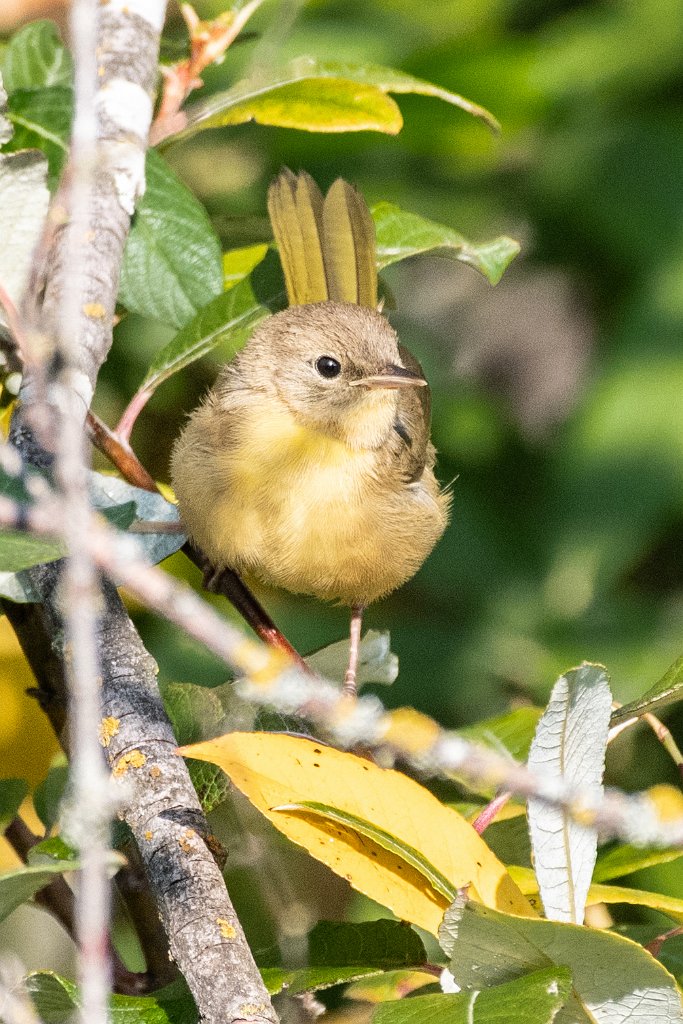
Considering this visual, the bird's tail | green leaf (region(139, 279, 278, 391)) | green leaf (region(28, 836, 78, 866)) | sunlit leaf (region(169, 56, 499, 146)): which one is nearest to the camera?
green leaf (region(28, 836, 78, 866))

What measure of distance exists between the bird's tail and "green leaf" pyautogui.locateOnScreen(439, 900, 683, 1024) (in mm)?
1476

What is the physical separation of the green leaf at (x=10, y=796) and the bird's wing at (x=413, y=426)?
1.18 meters

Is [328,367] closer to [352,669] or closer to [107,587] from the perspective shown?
[352,669]

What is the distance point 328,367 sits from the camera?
2.73 metres

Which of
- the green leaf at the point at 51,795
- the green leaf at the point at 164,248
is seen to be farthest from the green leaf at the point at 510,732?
the green leaf at the point at 164,248

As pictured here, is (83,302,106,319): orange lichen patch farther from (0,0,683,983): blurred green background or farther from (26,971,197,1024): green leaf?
(0,0,683,983): blurred green background

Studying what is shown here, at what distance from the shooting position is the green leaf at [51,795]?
188 cm

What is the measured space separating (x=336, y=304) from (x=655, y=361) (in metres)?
0.93

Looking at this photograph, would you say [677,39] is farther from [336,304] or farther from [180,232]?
[180,232]

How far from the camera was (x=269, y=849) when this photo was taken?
1.79m

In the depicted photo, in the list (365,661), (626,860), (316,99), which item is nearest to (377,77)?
(316,99)

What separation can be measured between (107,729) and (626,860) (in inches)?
30.5

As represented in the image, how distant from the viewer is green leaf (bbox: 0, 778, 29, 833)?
69.6 inches

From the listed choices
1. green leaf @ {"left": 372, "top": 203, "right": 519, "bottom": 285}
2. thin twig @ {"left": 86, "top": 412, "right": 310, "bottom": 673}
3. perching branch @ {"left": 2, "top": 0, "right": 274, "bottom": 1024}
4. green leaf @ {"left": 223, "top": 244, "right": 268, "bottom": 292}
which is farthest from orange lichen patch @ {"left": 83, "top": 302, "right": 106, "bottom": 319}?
green leaf @ {"left": 372, "top": 203, "right": 519, "bottom": 285}
